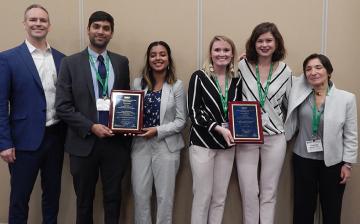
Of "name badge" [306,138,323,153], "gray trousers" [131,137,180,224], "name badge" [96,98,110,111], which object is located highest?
"name badge" [96,98,110,111]

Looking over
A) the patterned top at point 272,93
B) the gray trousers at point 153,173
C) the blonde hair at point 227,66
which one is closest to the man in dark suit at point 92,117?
the gray trousers at point 153,173

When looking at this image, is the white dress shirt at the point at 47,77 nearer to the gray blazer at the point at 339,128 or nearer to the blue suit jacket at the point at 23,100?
the blue suit jacket at the point at 23,100

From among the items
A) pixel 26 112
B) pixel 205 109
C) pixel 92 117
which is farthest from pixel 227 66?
pixel 26 112

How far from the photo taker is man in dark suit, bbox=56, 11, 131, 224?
7.67ft

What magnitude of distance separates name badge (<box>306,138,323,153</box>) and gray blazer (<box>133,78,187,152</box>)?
0.93 meters

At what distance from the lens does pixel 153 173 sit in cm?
254

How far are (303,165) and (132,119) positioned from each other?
1316 mm

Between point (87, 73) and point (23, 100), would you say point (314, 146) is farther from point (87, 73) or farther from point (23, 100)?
point (23, 100)

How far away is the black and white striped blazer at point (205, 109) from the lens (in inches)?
92.3

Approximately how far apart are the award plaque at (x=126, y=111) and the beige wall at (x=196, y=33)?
55cm

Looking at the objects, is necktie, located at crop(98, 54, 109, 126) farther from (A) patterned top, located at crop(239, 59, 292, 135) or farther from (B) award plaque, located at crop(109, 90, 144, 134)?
(A) patterned top, located at crop(239, 59, 292, 135)

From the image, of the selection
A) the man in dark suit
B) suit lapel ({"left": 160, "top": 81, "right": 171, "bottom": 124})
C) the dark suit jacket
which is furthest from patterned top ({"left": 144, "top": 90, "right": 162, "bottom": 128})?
the dark suit jacket

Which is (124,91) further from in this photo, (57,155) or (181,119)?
(57,155)

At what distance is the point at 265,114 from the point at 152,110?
0.84 metres
